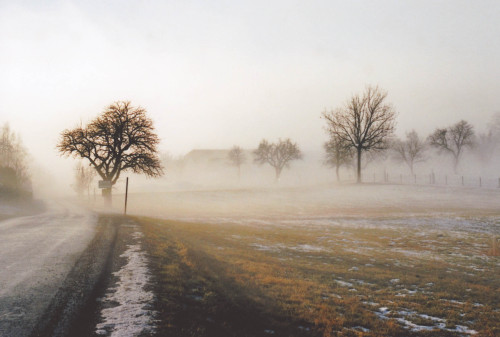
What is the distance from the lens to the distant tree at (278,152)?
317 feet

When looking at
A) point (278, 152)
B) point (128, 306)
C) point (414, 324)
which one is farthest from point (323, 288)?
point (278, 152)

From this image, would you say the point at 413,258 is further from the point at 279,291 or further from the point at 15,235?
the point at 15,235

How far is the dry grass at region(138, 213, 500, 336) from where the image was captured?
5.86 metres

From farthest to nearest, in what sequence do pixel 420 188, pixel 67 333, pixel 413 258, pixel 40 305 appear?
pixel 420 188
pixel 413 258
pixel 40 305
pixel 67 333

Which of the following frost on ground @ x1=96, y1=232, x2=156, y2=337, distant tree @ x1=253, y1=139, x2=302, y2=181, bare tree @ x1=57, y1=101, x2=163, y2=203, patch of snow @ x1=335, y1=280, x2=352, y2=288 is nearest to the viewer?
frost on ground @ x1=96, y1=232, x2=156, y2=337

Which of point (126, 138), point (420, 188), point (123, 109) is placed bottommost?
point (420, 188)

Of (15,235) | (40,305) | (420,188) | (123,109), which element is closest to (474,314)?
(40,305)

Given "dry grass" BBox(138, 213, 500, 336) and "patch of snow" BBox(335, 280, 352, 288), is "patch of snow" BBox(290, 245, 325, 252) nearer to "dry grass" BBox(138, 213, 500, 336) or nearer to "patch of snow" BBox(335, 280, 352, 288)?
"dry grass" BBox(138, 213, 500, 336)

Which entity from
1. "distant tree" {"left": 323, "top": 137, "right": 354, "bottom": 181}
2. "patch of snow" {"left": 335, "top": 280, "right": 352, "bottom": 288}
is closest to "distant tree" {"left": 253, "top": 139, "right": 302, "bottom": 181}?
"distant tree" {"left": 323, "top": 137, "right": 354, "bottom": 181}

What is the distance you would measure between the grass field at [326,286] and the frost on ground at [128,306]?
29cm

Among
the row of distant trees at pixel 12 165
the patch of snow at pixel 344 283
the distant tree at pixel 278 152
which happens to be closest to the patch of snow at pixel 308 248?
the patch of snow at pixel 344 283

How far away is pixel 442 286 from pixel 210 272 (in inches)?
274

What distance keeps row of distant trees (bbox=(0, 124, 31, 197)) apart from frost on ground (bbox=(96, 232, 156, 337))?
4771 centimetres

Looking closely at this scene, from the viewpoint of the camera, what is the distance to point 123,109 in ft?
129
